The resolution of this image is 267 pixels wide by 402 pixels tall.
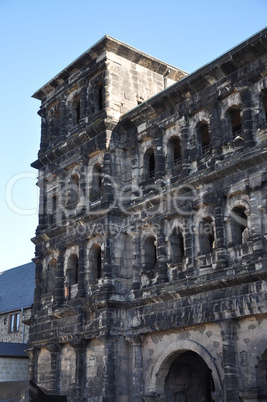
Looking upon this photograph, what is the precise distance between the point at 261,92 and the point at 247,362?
9263 millimetres

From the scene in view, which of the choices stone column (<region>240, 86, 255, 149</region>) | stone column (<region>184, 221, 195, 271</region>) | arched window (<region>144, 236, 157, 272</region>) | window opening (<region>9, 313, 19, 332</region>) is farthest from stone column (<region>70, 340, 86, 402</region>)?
window opening (<region>9, 313, 19, 332</region>)

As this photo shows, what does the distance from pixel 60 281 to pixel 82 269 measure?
1.69 meters

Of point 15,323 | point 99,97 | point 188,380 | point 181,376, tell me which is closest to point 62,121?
point 99,97

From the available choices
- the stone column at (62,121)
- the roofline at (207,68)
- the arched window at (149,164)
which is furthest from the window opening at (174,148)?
the stone column at (62,121)

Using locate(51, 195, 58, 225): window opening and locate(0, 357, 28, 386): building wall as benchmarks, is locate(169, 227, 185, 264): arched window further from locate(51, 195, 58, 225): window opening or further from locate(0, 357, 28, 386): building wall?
locate(0, 357, 28, 386): building wall

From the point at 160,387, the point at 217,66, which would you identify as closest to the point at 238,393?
the point at 160,387

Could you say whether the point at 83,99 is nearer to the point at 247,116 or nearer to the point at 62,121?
the point at 62,121

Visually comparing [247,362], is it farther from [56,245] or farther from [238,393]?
[56,245]

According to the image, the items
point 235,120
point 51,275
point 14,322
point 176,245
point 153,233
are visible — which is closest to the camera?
point 176,245

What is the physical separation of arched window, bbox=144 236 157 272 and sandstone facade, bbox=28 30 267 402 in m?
0.04

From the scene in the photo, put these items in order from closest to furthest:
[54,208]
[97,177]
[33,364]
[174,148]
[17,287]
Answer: [174,148] < [97,177] < [33,364] < [54,208] < [17,287]

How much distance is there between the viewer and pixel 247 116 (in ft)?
64.3

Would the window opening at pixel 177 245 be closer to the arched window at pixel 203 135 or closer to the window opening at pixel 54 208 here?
the arched window at pixel 203 135

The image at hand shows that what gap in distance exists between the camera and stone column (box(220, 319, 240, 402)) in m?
17.5
